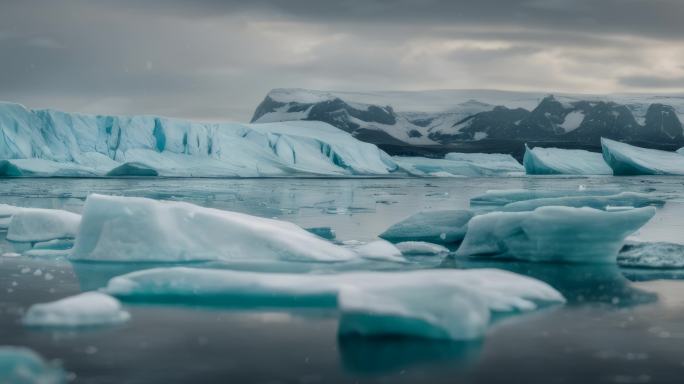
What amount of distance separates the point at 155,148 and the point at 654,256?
32.9 meters

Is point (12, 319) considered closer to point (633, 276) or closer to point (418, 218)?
point (633, 276)

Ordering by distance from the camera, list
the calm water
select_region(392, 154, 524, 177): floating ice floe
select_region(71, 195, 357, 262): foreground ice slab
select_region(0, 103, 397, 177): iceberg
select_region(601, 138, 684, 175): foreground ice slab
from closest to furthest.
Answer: the calm water → select_region(71, 195, 357, 262): foreground ice slab → select_region(0, 103, 397, 177): iceberg → select_region(601, 138, 684, 175): foreground ice slab → select_region(392, 154, 524, 177): floating ice floe

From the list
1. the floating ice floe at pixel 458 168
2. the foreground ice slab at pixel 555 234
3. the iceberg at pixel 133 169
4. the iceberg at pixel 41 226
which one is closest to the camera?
the foreground ice slab at pixel 555 234

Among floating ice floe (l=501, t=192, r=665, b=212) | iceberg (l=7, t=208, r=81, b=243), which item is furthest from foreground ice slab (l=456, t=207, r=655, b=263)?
iceberg (l=7, t=208, r=81, b=243)

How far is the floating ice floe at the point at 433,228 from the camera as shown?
10656 mm

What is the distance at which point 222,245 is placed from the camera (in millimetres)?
8062

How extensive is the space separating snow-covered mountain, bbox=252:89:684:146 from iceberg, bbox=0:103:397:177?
2653cm

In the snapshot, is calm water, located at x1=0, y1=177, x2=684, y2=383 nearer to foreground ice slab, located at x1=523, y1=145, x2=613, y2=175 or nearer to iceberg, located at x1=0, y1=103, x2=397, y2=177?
iceberg, located at x1=0, y1=103, x2=397, y2=177

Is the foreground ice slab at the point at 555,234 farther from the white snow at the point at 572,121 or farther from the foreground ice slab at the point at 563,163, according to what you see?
the white snow at the point at 572,121

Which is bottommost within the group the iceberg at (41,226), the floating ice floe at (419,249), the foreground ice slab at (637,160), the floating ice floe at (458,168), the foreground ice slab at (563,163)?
the floating ice floe at (458,168)

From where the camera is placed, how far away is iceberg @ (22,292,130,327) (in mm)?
4970

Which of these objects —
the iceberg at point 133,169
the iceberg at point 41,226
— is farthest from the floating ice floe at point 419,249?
the iceberg at point 133,169

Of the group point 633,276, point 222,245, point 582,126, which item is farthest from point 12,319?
point 582,126

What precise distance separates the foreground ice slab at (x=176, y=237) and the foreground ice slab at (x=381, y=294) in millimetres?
2005
